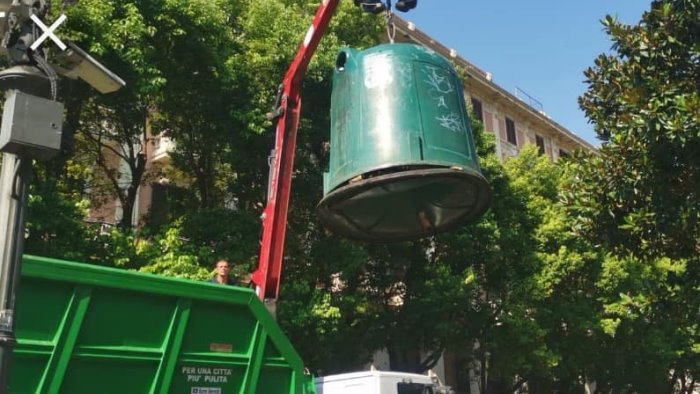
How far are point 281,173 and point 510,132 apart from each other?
96.8 feet

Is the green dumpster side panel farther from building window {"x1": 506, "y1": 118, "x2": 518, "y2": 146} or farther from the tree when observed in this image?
building window {"x1": 506, "y1": 118, "x2": 518, "y2": 146}

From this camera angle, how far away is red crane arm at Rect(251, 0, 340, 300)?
9375 mm

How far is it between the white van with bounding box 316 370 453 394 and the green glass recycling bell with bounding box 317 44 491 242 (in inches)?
253

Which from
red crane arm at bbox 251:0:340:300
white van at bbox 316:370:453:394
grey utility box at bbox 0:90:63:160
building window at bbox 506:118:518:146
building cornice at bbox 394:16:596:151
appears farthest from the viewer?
building window at bbox 506:118:518:146

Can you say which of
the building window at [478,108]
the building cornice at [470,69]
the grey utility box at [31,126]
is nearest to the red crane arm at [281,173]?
the grey utility box at [31,126]

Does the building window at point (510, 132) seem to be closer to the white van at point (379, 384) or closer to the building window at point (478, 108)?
the building window at point (478, 108)

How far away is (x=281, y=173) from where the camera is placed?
33.6 ft

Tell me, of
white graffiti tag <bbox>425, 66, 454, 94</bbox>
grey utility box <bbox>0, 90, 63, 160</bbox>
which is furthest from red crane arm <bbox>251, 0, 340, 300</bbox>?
grey utility box <bbox>0, 90, 63, 160</bbox>

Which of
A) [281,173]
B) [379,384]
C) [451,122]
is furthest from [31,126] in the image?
[379,384]

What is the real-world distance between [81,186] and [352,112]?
43.3 feet

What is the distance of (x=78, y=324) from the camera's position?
17.3ft

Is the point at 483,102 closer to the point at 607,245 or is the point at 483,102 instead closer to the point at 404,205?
the point at 607,245

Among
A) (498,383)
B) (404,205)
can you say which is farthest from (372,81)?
(498,383)

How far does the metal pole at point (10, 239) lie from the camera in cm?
423
